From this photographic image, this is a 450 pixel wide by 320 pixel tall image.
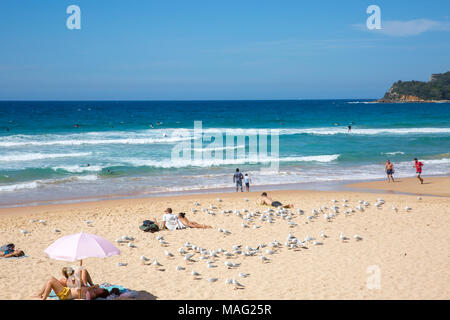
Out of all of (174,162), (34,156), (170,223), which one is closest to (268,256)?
(170,223)

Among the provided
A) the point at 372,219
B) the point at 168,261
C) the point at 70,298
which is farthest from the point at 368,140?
the point at 70,298

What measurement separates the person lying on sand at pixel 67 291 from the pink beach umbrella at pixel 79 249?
14 centimetres

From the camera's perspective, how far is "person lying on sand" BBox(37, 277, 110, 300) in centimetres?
764

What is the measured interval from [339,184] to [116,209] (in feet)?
36.6

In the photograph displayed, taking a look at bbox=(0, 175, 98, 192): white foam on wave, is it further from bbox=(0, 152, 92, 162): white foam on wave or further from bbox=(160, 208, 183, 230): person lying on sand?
bbox=(160, 208, 183, 230): person lying on sand

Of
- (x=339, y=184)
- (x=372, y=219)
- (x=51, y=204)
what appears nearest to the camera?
(x=372, y=219)

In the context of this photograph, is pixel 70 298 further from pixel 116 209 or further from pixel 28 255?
pixel 116 209

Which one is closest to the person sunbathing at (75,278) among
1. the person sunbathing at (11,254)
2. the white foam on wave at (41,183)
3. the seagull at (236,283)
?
the seagull at (236,283)

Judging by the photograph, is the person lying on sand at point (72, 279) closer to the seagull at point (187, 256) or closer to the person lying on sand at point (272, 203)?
A: the seagull at point (187, 256)

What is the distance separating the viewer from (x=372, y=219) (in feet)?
45.3

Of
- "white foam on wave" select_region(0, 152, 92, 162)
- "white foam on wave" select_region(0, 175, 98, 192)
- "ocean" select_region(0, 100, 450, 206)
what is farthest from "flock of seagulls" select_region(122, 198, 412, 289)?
"white foam on wave" select_region(0, 152, 92, 162)

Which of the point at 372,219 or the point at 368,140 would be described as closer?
the point at 372,219

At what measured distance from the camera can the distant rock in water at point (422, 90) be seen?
149250 millimetres
